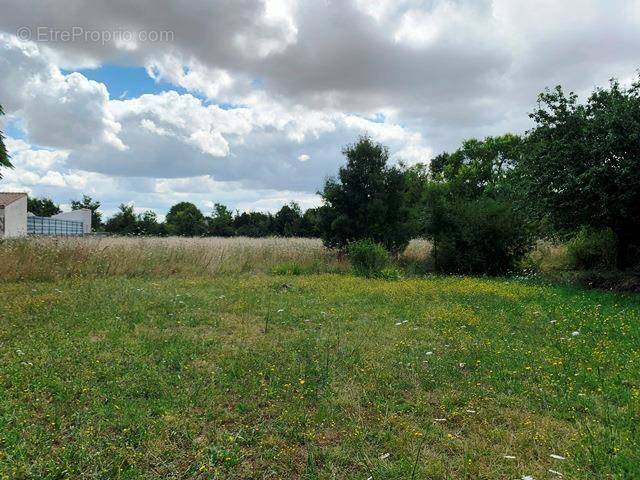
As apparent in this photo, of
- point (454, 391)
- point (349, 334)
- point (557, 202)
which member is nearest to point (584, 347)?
point (454, 391)

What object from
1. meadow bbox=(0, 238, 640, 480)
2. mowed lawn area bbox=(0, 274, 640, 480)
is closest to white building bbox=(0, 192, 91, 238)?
meadow bbox=(0, 238, 640, 480)

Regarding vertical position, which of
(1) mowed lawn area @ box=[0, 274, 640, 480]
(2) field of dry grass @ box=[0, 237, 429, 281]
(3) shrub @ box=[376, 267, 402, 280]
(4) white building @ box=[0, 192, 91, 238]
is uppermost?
(4) white building @ box=[0, 192, 91, 238]

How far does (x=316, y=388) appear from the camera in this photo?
4117 millimetres

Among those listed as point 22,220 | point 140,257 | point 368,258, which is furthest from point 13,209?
point 368,258

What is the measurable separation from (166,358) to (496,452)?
3.45 m

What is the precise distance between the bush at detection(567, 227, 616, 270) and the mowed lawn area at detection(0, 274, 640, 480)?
754 centimetres

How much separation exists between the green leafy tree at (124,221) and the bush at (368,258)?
41.2 metres

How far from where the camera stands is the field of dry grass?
417 inches

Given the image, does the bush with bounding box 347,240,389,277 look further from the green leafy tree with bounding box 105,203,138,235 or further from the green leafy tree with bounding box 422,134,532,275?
the green leafy tree with bounding box 105,203,138,235

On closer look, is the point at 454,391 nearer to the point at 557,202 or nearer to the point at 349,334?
the point at 349,334

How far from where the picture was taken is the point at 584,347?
17.5 ft

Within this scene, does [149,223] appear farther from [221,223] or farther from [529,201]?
[529,201]

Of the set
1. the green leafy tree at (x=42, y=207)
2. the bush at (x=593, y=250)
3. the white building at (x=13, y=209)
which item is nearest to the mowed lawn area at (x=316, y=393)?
the bush at (x=593, y=250)

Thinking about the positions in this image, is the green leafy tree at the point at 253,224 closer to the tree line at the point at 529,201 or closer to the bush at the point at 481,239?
the tree line at the point at 529,201
